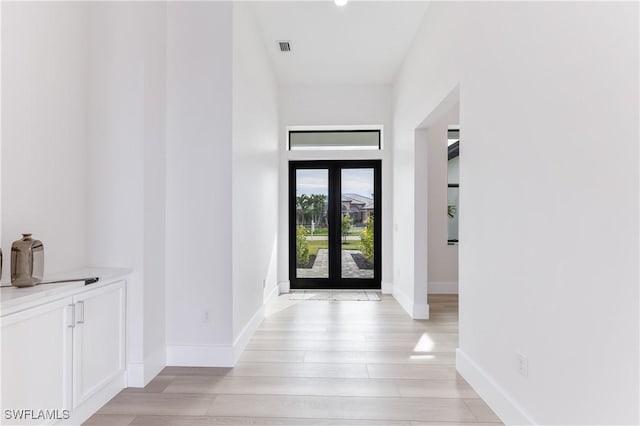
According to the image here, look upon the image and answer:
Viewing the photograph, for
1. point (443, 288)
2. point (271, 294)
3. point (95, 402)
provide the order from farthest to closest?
point (443, 288) < point (271, 294) < point (95, 402)

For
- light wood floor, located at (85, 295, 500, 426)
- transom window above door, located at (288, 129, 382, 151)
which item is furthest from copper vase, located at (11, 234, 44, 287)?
transom window above door, located at (288, 129, 382, 151)

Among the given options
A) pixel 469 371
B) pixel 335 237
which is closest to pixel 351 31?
pixel 335 237

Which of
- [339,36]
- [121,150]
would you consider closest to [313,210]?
[339,36]

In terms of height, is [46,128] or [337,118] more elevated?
[337,118]

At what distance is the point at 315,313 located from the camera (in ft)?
13.6

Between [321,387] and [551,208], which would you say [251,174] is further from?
[551,208]

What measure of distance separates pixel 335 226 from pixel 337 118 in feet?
5.79

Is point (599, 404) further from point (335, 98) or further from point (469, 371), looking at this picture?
point (335, 98)

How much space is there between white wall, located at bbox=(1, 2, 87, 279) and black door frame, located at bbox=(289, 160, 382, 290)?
11.1ft

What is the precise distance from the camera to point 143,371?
7.66ft

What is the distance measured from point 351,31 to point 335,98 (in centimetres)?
160

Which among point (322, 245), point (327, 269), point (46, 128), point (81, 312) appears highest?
point (46, 128)

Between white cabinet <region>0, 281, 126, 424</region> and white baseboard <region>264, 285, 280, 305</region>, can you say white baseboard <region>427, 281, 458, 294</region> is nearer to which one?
white baseboard <region>264, 285, 280, 305</region>

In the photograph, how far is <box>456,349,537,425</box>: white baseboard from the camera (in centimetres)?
180
